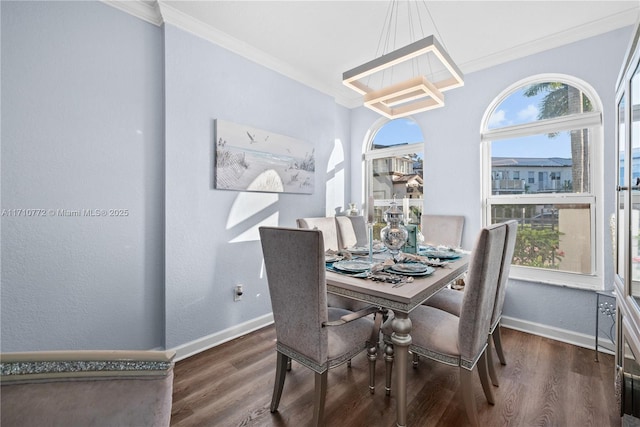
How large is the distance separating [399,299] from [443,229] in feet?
6.66

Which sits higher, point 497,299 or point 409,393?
point 497,299

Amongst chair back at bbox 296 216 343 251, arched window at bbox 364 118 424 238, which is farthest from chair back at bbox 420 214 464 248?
chair back at bbox 296 216 343 251

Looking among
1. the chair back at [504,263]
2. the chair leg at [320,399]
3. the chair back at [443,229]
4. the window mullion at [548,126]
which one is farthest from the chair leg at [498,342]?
the window mullion at [548,126]

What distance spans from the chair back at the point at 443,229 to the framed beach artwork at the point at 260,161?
1.39 metres

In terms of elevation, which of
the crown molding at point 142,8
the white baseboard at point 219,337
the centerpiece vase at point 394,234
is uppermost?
the crown molding at point 142,8

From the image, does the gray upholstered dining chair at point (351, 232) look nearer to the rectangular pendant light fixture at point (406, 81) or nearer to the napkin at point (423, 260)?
the napkin at point (423, 260)

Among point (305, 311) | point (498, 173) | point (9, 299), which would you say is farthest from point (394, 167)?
point (9, 299)

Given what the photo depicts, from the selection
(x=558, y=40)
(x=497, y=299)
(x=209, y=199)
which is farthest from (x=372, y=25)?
(x=497, y=299)

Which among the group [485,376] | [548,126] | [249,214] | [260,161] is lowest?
[485,376]

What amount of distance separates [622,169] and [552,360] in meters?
1.53

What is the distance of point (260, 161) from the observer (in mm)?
2736

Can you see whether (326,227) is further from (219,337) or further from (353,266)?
(219,337)

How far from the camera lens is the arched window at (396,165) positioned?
139 inches

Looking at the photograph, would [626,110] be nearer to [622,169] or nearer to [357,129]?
[622,169]
